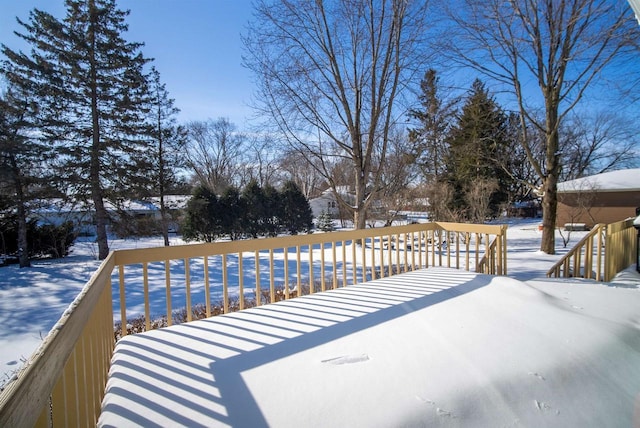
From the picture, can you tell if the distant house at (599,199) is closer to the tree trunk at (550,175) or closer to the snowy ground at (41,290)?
the snowy ground at (41,290)

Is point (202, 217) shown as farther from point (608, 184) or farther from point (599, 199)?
point (608, 184)

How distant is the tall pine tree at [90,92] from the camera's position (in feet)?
35.7

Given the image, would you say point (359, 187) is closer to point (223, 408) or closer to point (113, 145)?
point (223, 408)

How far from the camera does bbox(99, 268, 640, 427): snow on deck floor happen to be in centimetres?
157

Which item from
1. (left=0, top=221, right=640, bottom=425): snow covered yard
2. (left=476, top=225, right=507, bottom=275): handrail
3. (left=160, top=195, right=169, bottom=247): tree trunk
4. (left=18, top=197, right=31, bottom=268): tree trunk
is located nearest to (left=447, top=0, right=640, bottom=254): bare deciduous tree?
(left=0, top=221, right=640, bottom=425): snow covered yard

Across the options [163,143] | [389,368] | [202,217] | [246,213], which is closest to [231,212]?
[246,213]

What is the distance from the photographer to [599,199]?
50.8ft

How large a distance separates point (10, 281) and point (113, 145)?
5611mm

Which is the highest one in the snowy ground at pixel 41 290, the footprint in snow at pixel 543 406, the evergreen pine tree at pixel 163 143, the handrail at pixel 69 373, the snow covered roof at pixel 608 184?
the evergreen pine tree at pixel 163 143

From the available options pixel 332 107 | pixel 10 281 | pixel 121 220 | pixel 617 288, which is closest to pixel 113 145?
pixel 121 220

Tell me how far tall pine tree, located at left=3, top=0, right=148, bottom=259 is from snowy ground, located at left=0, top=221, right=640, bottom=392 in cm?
235

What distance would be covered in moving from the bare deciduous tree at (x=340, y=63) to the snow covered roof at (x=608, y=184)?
13088mm

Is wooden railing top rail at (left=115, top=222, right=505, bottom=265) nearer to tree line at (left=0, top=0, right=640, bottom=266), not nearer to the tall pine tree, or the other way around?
tree line at (left=0, top=0, right=640, bottom=266)

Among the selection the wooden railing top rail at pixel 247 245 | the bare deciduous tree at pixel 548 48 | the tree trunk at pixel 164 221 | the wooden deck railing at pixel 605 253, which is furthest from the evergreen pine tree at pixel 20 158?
the wooden deck railing at pixel 605 253
